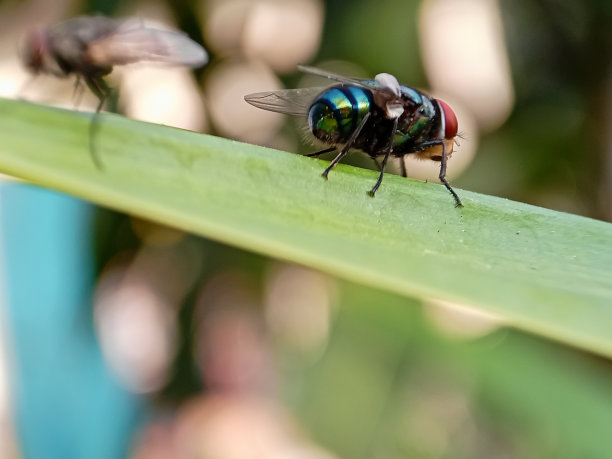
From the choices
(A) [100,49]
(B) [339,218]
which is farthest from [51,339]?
(B) [339,218]

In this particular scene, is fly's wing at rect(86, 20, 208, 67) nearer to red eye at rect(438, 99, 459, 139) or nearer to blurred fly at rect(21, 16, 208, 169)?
blurred fly at rect(21, 16, 208, 169)

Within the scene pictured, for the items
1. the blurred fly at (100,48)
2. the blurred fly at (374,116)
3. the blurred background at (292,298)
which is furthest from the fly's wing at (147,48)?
the blurred background at (292,298)

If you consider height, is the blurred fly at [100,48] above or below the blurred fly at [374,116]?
above

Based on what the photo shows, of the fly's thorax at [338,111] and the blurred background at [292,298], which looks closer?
the fly's thorax at [338,111]

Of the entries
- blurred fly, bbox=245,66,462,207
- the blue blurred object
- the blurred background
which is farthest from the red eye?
the blue blurred object

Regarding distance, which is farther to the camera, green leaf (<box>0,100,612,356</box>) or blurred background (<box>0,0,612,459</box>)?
blurred background (<box>0,0,612,459</box>)

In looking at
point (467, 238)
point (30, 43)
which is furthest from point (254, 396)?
point (467, 238)

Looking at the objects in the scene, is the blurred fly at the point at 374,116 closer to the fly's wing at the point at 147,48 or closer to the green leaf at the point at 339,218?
the fly's wing at the point at 147,48

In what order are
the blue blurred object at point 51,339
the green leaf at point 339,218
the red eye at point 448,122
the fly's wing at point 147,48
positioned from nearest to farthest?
the green leaf at point 339,218 < the fly's wing at point 147,48 < the red eye at point 448,122 < the blue blurred object at point 51,339
